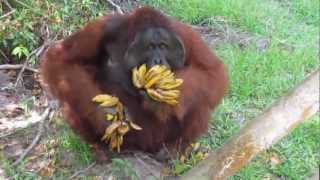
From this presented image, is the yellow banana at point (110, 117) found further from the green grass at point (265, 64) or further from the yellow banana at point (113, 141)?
the green grass at point (265, 64)

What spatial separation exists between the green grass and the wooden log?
0.78 metres

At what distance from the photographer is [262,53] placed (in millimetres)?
4188

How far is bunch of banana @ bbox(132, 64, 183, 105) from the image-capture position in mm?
2559

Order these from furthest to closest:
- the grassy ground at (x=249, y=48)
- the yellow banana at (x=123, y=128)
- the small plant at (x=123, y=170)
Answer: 1. the grassy ground at (x=249, y=48)
2. the small plant at (x=123, y=170)
3. the yellow banana at (x=123, y=128)

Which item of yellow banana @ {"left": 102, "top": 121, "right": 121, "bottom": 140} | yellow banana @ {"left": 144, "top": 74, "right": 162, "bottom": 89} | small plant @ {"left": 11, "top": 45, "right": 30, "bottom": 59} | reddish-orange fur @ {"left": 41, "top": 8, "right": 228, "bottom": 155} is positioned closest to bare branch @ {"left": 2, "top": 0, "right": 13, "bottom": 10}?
small plant @ {"left": 11, "top": 45, "right": 30, "bottom": 59}

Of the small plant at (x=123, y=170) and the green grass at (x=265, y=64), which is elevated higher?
the green grass at (x=265, y=64)

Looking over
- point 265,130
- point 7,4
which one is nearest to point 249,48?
point 7,4

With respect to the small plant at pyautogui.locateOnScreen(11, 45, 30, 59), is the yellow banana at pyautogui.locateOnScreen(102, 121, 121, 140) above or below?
below

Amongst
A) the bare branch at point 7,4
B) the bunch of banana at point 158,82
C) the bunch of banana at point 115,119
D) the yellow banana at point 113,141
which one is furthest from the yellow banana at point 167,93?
the bare branch at point 7,4

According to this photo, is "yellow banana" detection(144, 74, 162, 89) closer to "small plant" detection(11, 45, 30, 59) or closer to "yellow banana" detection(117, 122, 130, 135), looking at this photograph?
"yellow banana" detection(117, 122, 130, 135)

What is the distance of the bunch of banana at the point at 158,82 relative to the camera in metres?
2.56

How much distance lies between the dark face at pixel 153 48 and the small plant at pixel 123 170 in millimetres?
460

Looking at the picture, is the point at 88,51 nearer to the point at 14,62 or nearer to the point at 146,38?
the point at 146,38

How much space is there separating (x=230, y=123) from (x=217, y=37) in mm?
1156
